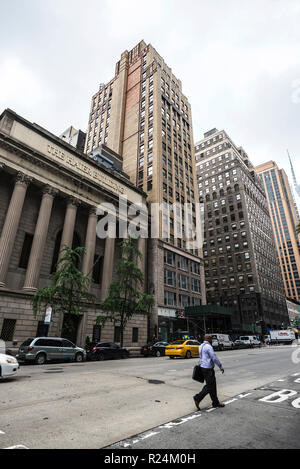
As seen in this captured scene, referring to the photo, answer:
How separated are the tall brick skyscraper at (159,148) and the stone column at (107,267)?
848cm

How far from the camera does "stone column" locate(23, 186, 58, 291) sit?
79.6 feet

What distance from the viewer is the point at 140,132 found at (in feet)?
174

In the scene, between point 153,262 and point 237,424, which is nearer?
point 237,424

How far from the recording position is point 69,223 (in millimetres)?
29250

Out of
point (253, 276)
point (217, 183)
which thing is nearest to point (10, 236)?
point (253, 276)

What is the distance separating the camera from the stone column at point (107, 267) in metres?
30.9

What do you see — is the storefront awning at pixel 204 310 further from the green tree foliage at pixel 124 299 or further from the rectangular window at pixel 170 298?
the green tree foliage at pixel 124 299

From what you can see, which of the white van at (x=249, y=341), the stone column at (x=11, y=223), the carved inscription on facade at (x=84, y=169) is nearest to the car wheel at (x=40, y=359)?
the stone column at (x=11, y=223)

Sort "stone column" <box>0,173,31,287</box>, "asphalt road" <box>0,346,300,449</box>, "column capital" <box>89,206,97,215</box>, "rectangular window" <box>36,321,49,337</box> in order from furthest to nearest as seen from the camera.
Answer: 1. "column capital" <box>89,206,97,215</box>
2. "rectangular window" <box>36,321,49,337</box>
3. "stone column" <box>0,173,31,287</box>
4. "asphalt road" <box>0,346,300,449</box>

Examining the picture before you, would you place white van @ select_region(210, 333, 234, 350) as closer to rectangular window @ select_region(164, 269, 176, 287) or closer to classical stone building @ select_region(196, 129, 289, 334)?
rectangular window @ select_region(164, 269, 176, 287)

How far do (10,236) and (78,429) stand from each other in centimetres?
2269

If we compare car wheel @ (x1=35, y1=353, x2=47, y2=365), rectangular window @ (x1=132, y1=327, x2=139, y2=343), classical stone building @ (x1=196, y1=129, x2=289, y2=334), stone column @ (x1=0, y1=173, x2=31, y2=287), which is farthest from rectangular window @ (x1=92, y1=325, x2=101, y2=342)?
classical stone building @ (x1=196, y1=129, x2=289, y2=334)

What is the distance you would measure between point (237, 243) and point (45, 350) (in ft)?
222

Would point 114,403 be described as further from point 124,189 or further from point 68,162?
point 124,189
